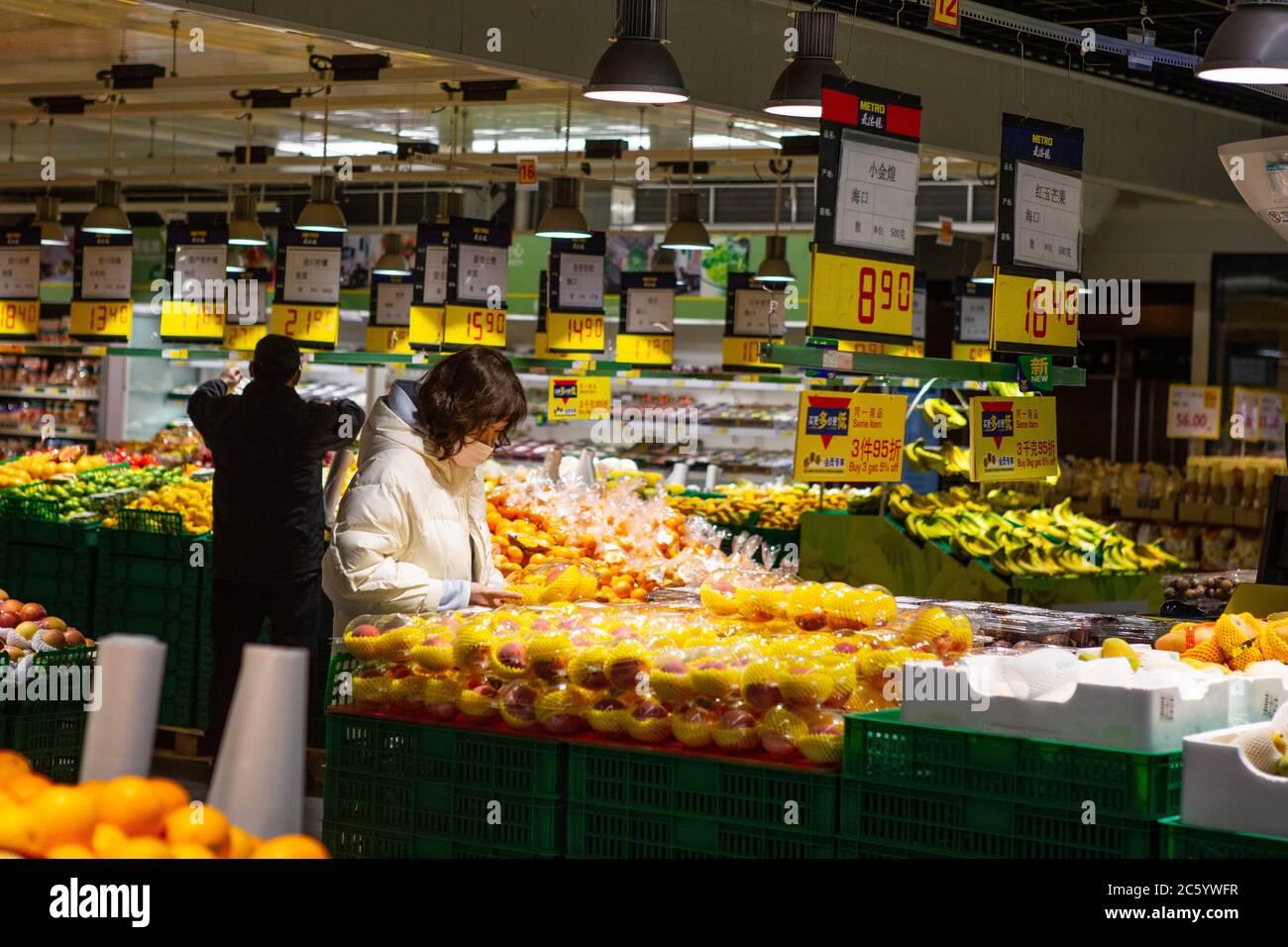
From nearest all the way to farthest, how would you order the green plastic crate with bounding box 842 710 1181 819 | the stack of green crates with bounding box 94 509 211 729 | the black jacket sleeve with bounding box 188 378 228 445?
the green plastic crate with bounding box 842 710 1181 819
the black jacket sleeve with bounding box 188 378 228 445
the stack of green crates with bounding box 94 509 211 729

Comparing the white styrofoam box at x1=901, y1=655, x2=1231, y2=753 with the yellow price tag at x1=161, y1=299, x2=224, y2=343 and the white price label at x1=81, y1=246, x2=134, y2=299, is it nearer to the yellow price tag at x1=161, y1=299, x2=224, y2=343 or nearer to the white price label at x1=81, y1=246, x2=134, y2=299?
the yellow price tag at x1=161, y1=299, x2=224, y2=343

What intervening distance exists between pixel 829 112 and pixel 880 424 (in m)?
1.46

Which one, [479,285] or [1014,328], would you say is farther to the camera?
[479,285]

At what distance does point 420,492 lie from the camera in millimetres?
4293

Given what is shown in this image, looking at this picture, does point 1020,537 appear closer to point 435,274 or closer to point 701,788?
point 435,274

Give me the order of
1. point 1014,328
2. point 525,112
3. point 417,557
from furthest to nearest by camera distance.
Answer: point 525,112, point 1014,328, point 417,557

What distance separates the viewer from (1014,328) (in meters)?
5.70

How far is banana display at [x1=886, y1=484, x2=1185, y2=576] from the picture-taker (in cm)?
710

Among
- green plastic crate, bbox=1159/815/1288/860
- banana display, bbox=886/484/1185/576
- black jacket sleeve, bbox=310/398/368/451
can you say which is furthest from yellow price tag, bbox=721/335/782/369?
green plastic crate, bbox=1159/815/1288/860

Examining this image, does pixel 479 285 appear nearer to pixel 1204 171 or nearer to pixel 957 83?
pixel 957 83

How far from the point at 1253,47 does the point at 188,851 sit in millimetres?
4171

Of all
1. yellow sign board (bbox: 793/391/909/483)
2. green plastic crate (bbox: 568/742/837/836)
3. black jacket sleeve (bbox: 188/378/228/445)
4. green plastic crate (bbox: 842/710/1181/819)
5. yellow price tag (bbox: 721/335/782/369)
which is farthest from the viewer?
yellow price tag (bbox: 721/335/782/369)

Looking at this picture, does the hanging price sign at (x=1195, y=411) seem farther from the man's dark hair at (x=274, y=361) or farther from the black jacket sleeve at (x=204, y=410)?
the black jacket sleeve at (x=204, y=410)
